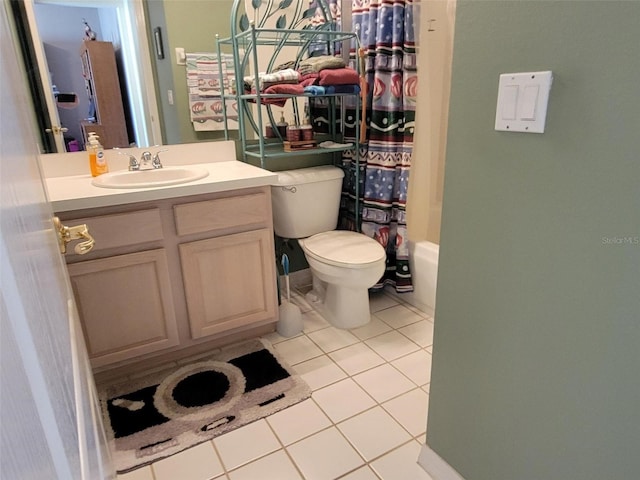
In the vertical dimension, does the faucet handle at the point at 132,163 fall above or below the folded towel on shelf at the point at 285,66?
below

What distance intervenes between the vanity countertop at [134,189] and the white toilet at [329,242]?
11.5 inches

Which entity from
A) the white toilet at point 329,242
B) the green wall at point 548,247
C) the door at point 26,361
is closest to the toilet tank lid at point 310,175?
the white toilet at point 329,242

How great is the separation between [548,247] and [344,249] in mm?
1264

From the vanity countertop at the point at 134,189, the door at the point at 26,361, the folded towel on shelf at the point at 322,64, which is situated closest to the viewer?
the door at the point at 26,361

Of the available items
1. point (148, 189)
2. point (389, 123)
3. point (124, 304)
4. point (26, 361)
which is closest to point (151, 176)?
point (148, 189)

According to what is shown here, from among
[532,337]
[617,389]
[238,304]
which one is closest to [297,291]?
[238,304]

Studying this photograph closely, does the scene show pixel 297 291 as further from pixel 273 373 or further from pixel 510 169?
pixel 510 169

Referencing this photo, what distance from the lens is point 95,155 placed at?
72.4 inches

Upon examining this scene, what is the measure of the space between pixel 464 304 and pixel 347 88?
1372 mm

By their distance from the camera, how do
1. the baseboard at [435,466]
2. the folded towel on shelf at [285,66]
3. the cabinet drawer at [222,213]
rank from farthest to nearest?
the folded towel on shelf at [285,66] < the cabinet drawer at [222,213] < the baseboard at [435,466]

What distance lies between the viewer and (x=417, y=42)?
6.61 feet

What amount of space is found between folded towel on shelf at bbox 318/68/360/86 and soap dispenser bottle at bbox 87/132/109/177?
105 cm

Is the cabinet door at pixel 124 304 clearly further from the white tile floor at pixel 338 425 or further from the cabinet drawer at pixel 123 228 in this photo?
the white tile floor at pixel 338 425

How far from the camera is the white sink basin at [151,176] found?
68.6 inches
